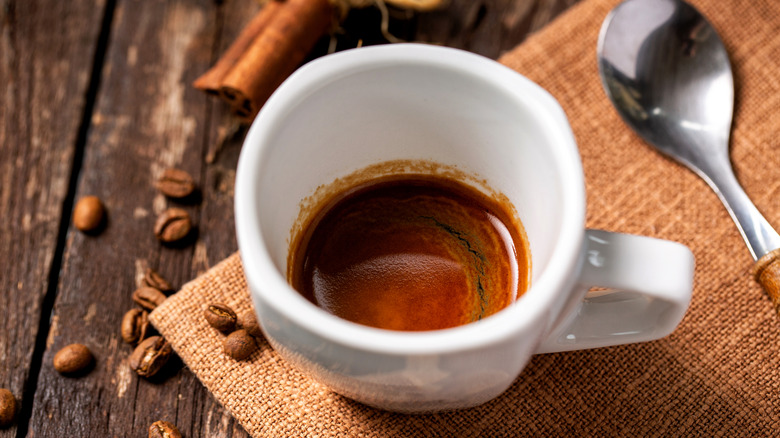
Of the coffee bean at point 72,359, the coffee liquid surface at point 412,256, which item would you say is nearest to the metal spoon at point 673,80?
the coffee liquid surface at point 412,256

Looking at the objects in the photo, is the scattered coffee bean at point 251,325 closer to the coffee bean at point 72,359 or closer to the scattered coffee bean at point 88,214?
the coffee bean at point 72,359

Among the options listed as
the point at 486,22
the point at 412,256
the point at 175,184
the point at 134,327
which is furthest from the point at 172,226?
the point at 486,22

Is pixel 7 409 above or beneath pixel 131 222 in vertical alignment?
beneath

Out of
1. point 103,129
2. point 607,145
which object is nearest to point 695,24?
point 607,145

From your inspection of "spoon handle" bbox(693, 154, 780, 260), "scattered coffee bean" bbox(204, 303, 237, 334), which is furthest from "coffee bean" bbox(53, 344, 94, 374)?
"spoon handle" bbox(693, 154, 780, 260)

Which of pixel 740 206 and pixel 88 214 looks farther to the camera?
pixel 88 214

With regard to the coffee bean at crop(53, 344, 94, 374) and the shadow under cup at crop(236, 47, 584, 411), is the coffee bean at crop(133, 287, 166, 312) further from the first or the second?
the shadow under cup at crop(236, 47, 584, 411)

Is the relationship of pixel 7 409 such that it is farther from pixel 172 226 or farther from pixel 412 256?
pixel 412 256

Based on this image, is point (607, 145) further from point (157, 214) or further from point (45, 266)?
point (45, 266)
